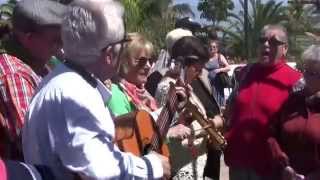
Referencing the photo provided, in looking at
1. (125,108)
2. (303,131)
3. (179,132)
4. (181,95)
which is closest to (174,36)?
(303,131)

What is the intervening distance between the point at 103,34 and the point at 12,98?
0.72 metres

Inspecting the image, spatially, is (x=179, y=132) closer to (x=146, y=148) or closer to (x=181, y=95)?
(x=181, y=95)

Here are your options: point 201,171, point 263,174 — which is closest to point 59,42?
point 263,174

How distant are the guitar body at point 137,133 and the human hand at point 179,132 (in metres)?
0.64

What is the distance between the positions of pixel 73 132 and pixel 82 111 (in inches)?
3.0

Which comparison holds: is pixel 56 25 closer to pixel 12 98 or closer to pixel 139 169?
pixel 12 98

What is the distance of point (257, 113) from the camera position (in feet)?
19.0

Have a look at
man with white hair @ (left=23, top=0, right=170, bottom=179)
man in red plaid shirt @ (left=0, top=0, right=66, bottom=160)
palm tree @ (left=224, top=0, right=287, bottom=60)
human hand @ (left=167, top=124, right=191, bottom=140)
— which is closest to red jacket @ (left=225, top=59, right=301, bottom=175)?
human hand @ (left=167, top=124, right=191, bottom=140)

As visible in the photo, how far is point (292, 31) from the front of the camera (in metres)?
41.4

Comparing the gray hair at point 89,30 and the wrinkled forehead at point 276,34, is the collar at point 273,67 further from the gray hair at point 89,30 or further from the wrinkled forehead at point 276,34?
the gray hair at point 89,30

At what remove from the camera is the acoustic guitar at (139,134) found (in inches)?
137

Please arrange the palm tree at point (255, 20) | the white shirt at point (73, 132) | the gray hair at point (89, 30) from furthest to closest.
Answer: the palm tree at point (255, 20)
the gray hair at point (89, 30)
the white shirt at point (73, 132)

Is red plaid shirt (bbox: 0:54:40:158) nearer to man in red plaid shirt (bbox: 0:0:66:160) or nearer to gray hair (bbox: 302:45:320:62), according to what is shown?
man in red plaid shirt (bbox: 0:0:66:160)

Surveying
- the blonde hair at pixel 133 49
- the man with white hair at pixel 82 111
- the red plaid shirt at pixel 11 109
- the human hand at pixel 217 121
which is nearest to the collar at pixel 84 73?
the man with white hair at pixel 82 111
